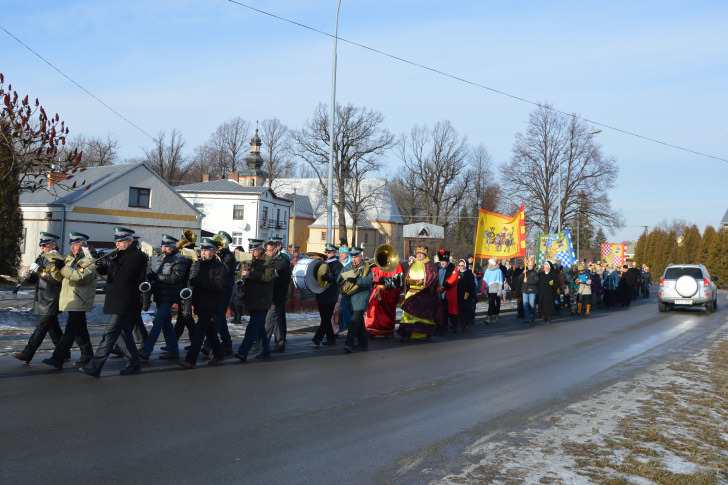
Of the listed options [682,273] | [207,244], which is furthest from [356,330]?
[682,273]

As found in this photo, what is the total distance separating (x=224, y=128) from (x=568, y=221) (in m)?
47.6

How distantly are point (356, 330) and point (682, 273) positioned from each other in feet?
56.0

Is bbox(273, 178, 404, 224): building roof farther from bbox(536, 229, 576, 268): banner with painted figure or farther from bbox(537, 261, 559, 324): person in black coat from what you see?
bbox(537, 261, 559, 324): person in black coat

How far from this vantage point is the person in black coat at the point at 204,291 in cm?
943

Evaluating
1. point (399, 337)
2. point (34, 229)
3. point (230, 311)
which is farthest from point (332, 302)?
point (34, 229)

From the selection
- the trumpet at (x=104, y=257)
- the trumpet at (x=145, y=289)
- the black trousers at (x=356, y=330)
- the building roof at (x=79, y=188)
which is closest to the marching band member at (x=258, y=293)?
the trumpet at (x=145, y=289)

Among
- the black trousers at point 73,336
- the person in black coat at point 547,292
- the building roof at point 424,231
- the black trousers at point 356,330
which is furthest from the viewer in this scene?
the building roof at point 424,231

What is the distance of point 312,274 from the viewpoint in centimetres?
1192

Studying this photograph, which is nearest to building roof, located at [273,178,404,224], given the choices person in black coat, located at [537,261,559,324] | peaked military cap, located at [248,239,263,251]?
person in black coat, located at [537,261,559,324]

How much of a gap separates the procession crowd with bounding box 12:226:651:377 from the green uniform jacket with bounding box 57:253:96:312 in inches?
0.5

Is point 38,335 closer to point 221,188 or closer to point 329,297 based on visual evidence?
point 329,297

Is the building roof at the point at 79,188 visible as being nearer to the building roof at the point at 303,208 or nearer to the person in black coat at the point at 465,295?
the person in black coat at the point at 465,295

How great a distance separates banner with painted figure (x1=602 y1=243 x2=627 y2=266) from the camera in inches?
1469

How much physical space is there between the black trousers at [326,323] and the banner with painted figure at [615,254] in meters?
28.1
